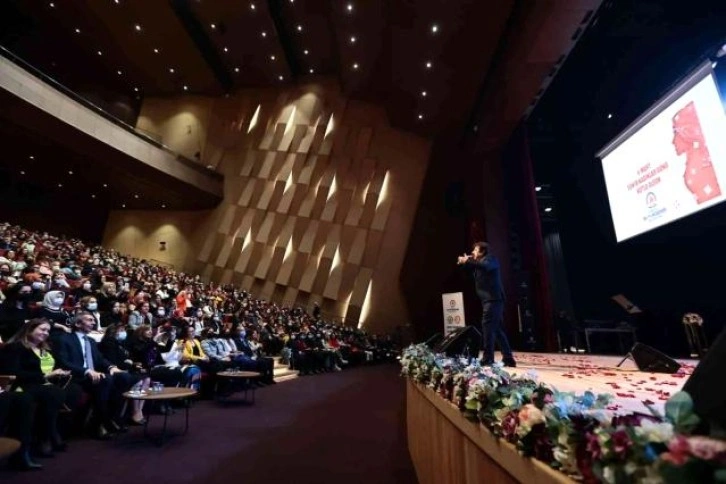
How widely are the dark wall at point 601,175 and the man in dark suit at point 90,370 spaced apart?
721 centimetres

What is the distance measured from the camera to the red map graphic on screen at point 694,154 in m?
3.99

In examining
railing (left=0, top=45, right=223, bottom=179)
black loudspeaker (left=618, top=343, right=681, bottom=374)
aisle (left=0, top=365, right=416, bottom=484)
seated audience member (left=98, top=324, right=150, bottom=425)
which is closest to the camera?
aisle (left=0, top=365, right=416, bottom=484)

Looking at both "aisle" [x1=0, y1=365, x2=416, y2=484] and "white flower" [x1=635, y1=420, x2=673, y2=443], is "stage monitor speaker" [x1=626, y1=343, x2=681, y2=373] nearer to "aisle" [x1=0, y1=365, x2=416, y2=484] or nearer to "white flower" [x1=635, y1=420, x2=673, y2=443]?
"aisle" [x1=0, y1=365, x2=416, y2=484]

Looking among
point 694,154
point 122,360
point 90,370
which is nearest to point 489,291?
point 694,154

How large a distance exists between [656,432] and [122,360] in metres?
4.63

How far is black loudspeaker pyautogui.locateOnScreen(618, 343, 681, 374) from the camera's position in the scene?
312 cm

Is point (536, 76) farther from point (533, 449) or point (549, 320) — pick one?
point (533, 449)

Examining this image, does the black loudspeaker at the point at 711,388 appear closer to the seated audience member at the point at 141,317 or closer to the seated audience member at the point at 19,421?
the seated audience member at the point at 19,421

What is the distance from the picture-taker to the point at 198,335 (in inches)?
232

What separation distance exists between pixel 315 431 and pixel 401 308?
9.04m

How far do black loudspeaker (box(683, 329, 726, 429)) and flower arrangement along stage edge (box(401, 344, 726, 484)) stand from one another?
3cm

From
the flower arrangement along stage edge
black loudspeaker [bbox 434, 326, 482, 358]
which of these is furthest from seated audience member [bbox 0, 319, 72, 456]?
the flower arrangement along stage edge

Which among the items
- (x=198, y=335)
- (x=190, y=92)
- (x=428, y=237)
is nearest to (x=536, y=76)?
(x=428, y=237)

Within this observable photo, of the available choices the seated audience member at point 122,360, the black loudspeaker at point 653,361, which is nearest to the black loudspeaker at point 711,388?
the black loudspeaker at point 653,361
